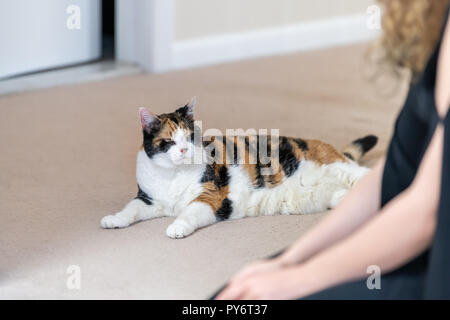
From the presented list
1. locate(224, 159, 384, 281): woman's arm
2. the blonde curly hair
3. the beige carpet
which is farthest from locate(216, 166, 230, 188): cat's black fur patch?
the blonde curly hair

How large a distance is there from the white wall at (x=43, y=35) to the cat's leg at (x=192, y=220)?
1.67m

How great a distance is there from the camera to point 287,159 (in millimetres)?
2004

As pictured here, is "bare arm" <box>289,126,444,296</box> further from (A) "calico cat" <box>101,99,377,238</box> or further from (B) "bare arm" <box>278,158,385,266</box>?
(A) "calico cat" <box>101,99,377,238</box>

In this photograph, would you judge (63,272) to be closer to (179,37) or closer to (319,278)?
(319,278)

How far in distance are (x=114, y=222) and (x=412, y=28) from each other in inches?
45.3

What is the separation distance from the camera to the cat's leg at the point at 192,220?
176cm

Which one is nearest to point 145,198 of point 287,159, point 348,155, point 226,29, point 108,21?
point 287,159

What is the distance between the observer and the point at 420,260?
0.94 metres

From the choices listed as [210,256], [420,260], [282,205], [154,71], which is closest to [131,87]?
[154,71]

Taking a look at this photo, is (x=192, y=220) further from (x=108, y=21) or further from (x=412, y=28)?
(x=108, y=21)

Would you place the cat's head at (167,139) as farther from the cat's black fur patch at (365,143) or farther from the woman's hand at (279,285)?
the woman's hand at (279,285)

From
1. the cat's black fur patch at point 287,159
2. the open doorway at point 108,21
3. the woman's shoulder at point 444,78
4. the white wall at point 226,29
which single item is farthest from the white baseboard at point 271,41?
the woman's shoulder at point 444,78

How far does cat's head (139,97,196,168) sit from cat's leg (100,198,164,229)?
0.13 metres

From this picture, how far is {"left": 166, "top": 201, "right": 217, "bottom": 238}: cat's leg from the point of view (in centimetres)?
176
